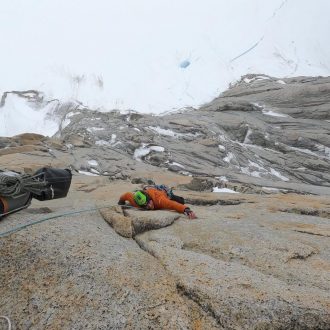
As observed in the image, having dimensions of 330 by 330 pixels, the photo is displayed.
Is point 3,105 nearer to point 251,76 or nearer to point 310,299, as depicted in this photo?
point 251,76

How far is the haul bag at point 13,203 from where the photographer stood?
523 cm

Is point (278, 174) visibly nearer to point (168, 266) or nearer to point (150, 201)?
point (150, 201)

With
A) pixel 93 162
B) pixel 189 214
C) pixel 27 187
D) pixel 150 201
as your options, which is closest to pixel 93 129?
pixel 93 162

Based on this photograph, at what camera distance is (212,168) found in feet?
71.6

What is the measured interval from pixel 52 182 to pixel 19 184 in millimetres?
738

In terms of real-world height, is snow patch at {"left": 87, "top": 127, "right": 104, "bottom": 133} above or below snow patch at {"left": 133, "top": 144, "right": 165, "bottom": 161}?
above

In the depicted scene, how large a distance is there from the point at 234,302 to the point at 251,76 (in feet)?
132

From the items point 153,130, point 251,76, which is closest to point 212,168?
point 153,130

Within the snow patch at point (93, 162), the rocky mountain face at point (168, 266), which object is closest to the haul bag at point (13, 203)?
the rocky mountain face at point (168, 266)

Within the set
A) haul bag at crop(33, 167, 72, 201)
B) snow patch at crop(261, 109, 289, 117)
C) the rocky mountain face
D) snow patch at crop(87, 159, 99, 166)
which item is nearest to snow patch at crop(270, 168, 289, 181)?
snow patch at crop(261, 109, 289, 117)

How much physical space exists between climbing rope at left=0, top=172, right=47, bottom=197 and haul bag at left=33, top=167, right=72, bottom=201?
0.07m

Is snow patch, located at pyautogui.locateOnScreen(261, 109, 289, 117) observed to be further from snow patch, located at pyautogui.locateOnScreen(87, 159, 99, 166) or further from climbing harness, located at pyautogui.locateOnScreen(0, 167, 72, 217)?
climbing harness, located at pyautogui.locateOnScreen(0, 167, 72, 217)

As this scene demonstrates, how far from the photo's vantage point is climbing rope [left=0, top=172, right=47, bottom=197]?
5.18m

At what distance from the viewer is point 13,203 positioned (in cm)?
543
